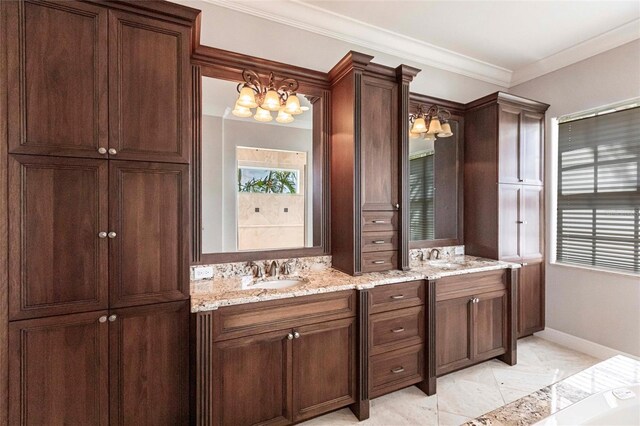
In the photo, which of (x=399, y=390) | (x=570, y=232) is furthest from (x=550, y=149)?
(x=399, y=390)

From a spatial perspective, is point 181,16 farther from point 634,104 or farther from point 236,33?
point 634,104

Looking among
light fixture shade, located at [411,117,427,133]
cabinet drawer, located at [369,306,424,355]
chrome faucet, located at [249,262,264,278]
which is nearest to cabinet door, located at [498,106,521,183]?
light fixture shade, located at [411,117,427,133]

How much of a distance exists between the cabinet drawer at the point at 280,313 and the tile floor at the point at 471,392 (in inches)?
28.7

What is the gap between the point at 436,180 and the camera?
9.78 ft

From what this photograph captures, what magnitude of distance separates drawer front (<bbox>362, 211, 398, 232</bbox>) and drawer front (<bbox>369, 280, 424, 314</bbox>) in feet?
1.43

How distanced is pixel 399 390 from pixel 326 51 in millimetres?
2784

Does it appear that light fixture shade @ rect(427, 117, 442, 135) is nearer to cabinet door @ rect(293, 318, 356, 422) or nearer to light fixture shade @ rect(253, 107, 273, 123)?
light fixture shade @ rect(253, 107, 273, 123)

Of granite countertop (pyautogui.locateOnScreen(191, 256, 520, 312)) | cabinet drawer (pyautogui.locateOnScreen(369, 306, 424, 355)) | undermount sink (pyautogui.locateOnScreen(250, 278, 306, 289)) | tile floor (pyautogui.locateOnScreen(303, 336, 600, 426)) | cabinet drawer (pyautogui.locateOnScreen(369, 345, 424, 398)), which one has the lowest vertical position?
tile floor (pyautogui.locateOnScreen(303, 336, 600, 426))

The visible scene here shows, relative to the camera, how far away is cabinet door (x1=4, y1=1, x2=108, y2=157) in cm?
131

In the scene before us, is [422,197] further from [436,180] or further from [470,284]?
[470,284]

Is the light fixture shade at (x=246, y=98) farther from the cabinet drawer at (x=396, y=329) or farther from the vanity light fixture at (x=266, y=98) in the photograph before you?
the cabinet drawer at (x=396, y=329)

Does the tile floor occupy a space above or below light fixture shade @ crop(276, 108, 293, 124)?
below

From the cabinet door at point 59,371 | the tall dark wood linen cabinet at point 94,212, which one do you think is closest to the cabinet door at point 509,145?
the tall dark wood linen cabinet at point 94,212

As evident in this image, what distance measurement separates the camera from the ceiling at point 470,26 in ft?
7.63
